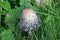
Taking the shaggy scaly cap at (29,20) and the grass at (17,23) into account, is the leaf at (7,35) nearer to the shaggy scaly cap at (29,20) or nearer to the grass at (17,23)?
the grass at (17,23)

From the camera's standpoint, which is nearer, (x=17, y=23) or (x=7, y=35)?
(x=7, y=35)

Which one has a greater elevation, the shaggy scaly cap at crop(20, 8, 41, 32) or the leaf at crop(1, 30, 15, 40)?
the shaggy scaly cap at crop(20, 8, 41, 32)

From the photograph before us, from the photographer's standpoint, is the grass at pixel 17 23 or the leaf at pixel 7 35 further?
the grass at pixel 17 23

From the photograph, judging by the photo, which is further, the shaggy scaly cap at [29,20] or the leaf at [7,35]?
the shaggy scaly cap at [29,20]

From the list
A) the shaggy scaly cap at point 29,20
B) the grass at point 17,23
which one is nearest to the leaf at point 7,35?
the grass at point 17,23

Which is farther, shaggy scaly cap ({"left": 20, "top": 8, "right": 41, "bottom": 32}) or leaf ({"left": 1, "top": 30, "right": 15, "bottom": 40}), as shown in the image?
shaggy scaly cap ({"left": 20, "top": 8, "right": 41, "bottom": 32})

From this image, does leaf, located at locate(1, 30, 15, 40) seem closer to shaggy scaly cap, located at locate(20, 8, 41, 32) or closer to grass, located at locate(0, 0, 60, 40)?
grass, located at locate(0, 0, 60, 40)

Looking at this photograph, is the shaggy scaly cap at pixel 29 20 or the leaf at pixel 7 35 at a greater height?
the shaggy scaly cap at pixel 29 20

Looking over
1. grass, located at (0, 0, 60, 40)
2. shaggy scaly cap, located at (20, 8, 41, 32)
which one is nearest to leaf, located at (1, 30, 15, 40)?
grass, located at (0, 0, 60, 40)

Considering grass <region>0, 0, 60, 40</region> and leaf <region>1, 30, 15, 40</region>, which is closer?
leaf <region>1, 30, 15, 40</region>

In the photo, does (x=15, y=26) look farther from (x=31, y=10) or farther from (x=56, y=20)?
(x=56, y=20)

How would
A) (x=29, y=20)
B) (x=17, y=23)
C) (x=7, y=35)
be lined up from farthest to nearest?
1. (x=17, y=23)
2. (x=29, y=20)
3. (x=7, y=35)
